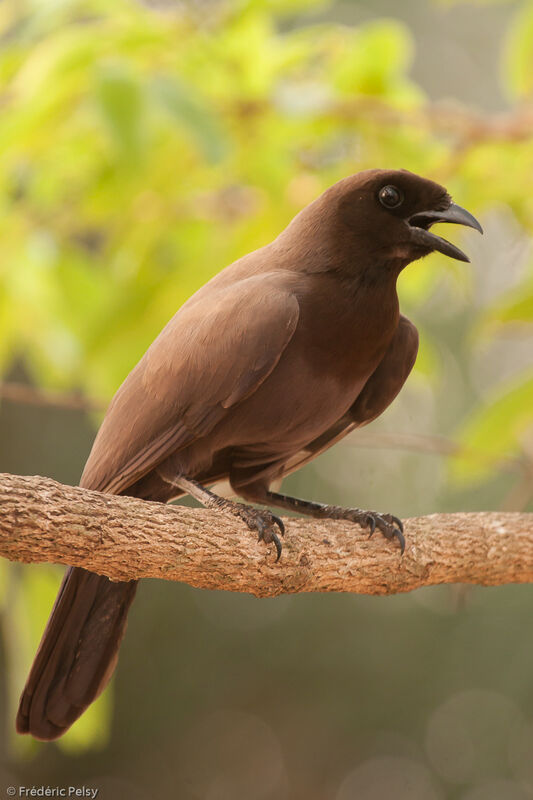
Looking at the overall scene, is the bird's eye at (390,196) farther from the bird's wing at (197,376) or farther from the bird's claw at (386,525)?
the bird's claw at (386,525)

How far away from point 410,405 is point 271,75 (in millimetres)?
2455

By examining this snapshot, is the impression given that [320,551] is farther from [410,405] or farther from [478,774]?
[478,774]

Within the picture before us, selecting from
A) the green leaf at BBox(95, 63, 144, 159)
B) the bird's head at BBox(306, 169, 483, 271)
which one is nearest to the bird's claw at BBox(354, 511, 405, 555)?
the bird's head at BBox(306, 169, 483, 271)

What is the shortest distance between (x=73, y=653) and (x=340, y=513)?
90 cm

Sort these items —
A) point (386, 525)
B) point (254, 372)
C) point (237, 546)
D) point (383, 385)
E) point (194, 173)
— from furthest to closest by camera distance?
point (194, 173) < point (383, 385) < point (386, 525) < point (254, 372) < point (237, 546)

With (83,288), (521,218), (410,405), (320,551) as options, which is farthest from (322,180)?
(410,405)

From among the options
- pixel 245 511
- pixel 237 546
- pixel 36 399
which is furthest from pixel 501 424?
pixel 36 399

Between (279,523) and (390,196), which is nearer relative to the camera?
(279,523)

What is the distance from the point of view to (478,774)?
28.2ft

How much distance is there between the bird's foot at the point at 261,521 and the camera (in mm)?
2619

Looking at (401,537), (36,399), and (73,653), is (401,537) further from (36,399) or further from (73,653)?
(36,399)

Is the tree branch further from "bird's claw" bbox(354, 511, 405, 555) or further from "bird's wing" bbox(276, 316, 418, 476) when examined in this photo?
"bird's wing" bbox(276, 316, 418, 476)

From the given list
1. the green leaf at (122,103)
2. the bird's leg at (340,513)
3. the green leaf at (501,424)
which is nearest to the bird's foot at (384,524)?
the bird's leg at (340,513)

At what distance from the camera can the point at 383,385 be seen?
314 centimetres
